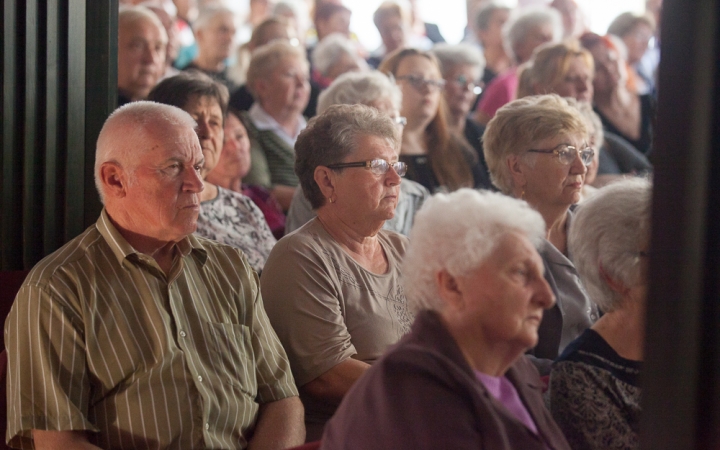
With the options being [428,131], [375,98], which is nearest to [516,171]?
[375,98]

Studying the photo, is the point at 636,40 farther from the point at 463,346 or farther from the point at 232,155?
the point at 463,346

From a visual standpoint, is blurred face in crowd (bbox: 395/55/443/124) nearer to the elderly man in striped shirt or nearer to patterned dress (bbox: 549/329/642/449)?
the elderly man in striped shirt

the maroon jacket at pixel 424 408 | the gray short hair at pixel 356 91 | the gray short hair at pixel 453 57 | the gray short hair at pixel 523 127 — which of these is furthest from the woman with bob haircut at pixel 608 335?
the gray short hair at pixel 453 57

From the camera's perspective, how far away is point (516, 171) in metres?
2.57

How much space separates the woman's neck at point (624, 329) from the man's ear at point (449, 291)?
1.32ft

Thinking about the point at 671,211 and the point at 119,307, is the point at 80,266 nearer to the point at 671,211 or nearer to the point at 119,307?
the point at 119,307

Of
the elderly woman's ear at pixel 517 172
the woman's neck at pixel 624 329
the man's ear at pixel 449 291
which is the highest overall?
the man's ear at pixel 449 291

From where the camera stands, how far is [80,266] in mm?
1647

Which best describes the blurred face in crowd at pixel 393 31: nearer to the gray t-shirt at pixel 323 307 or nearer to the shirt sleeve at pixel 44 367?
the gray t-shirt at pixel 323 307

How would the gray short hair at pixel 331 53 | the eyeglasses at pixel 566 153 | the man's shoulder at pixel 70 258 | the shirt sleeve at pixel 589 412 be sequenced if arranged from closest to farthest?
the shirt sleeve at pixel 589 412 < the man's shoulder at pixel 70 258 < the eyeglasses at pixel 566 153 < the gray short hair at pixel 331 53

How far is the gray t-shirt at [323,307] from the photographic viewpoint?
2010 millimetres

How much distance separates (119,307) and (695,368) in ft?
4.00

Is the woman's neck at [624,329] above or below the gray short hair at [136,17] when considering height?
below

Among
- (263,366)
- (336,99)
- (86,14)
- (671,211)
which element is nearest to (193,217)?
(263,366)
